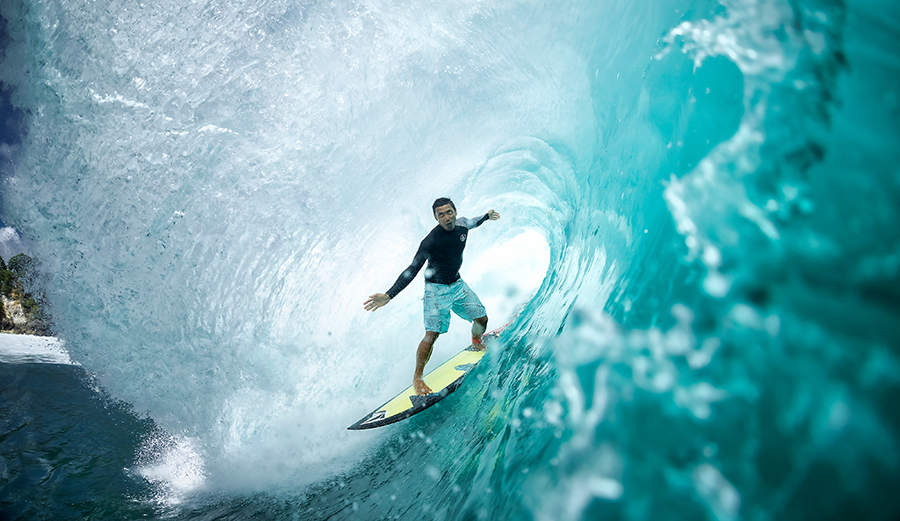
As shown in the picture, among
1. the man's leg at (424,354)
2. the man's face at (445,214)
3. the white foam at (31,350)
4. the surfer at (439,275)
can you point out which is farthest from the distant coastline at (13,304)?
the man's face at (445,214)

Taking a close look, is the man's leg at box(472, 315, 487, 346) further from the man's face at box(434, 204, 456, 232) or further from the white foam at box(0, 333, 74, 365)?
the white foam at box(0, 333, 74, 365)

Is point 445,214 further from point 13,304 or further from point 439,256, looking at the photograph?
point 13,304

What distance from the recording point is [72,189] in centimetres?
Result: 734

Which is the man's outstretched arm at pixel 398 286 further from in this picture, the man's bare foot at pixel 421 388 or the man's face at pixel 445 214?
the man's bare foot at pixel 421 388

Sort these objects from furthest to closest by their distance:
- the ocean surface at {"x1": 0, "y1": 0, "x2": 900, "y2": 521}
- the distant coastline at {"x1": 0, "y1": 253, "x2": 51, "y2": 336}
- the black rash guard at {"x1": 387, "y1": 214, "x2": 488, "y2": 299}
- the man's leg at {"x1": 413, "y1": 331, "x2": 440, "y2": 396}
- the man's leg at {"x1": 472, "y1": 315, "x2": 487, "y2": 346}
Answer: the distant coastline at {"x1": 0, "y1": 253, "x2": 51, "y2": 336} → the man's leg at {"x1": 472, "y1": 315, "x2": 487, "y2": 346} → the man's leg at {"x1": 413, "y1": 331, "x2": 440, "y2": 396} → the black rash guard at {"x1": 387, "y1": 214, "x2": 488, "y2": 299} → the ocean surface at {"x1": 0, "y1": 0, "x2": 900, "y2": 521}

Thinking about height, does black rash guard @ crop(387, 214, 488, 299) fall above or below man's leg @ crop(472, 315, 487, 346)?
above

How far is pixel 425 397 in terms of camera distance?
4.30 metres

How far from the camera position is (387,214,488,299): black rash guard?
4137 millimetres

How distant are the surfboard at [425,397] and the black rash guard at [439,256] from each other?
1.28m

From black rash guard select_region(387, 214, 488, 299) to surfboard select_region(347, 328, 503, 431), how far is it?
1281mm

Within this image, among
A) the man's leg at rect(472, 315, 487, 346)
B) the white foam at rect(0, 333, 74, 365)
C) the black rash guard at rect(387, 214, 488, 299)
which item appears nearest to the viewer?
the black rash guard at rect(387, 214, 488, 299)

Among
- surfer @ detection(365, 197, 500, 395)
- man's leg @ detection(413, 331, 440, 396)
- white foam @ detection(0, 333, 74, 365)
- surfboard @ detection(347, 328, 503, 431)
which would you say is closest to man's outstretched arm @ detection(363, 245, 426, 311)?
surfer @ detection(365, 197, 500, 395)

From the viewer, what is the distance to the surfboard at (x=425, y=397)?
13.9 feet

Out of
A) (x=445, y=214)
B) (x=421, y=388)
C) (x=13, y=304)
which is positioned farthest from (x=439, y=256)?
(x=13, y=304)
